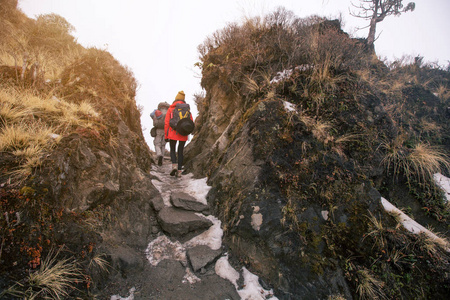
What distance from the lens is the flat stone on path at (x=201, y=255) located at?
10.6 feet

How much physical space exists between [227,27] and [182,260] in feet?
25.7

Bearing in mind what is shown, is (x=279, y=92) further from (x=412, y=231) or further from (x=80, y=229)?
(x=80, y=229)

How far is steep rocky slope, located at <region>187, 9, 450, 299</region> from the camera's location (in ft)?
10.1

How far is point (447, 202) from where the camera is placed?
3.91 meters

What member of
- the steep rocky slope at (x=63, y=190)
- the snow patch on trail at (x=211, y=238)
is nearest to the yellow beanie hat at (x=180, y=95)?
the steep rocky slope at (x=63, y=190)

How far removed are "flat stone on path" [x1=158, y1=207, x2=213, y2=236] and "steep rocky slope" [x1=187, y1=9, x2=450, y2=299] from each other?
0.54m

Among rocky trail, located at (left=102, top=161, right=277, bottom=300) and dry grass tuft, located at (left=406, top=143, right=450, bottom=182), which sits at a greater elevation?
dry grass tuft, located at (left=406, top=143, right=450, bottom=182)

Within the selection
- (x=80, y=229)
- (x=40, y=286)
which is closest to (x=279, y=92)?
(x=80, y=229)

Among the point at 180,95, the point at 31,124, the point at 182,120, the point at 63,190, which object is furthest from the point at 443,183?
the point at 31,124

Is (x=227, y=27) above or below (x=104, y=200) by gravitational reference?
above

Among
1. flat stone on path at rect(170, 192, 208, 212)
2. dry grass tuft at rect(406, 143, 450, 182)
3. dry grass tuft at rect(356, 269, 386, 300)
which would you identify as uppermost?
dry grass tuft at rect(406, 143, 450, 182)

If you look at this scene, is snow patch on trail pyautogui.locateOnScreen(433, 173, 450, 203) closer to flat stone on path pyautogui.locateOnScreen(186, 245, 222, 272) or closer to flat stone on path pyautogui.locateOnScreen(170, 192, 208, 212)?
flat stone on path pyautogui.locateOnScreen(186, 245, 222, 272)

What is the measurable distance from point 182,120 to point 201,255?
13.8 feet

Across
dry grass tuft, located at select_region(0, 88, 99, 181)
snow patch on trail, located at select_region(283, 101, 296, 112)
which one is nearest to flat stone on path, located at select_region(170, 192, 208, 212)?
dry grass tuft, located at select_region(0, 88, 99, 181)
